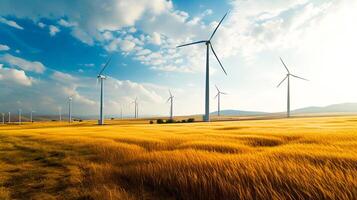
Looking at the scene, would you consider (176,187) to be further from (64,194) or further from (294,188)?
(64,194)

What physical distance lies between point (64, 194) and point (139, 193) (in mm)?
2447

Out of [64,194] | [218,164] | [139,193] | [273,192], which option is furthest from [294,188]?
[64,194]

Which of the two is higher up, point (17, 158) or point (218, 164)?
point (218, 164)

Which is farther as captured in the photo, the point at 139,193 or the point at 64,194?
the point at 64,194

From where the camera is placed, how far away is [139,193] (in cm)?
685

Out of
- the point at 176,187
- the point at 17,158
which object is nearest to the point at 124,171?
the point at 176,187

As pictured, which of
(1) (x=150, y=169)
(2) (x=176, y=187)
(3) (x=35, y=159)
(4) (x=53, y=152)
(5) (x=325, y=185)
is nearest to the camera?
(5) (x=325, y=185)

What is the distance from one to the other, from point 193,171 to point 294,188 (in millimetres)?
2888

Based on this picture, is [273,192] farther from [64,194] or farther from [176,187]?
[64,194]

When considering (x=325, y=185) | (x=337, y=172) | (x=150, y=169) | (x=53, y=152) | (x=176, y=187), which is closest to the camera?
(x=325, y=185)

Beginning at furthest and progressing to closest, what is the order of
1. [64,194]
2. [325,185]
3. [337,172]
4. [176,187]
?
[64,194] → [176,187] → [337,172] → [325,185]

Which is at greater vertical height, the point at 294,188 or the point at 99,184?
the point at 294,188

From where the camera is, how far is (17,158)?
44.1ft

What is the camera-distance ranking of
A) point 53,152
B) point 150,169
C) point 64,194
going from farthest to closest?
point 53,152, point 150,169, point 64,194
